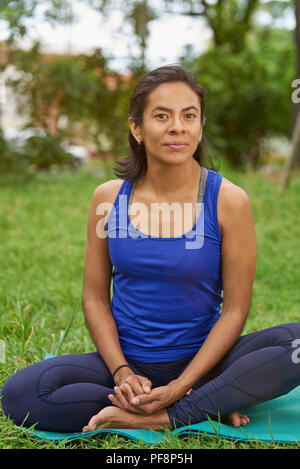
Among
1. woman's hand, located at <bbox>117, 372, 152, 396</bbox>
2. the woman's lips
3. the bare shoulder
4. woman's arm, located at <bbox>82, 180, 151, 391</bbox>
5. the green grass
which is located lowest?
the green grass

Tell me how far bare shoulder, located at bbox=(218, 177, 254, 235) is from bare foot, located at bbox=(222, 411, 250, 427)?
692 mm

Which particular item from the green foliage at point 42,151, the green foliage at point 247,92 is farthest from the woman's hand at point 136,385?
the green foliage at point 247,92

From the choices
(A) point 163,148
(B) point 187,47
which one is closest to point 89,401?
(A) point 163,148

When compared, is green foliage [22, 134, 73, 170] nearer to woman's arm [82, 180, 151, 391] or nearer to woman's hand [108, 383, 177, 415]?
woman's arm [82, 180, 151, 391]

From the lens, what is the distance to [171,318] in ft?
7.90

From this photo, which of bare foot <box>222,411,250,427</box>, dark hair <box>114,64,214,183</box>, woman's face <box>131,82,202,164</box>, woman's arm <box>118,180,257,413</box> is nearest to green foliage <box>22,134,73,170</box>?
dark hair <box>114,64,214,183</box>

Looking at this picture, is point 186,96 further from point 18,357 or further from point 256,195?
point 256,195

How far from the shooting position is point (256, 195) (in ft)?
23.6

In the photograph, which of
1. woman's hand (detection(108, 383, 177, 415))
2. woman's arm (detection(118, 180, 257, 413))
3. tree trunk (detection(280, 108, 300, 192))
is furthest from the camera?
tree trunk (detection(280, 108, 300, 192))

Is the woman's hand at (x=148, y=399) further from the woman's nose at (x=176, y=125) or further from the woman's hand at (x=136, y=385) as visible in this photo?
the woman's nose at (x=176, y=125)

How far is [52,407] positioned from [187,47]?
376 inches

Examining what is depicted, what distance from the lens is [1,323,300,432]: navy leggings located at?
2.24 metres

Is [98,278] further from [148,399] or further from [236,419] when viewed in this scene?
[236,419]

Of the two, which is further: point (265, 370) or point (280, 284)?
point (280, 284)
